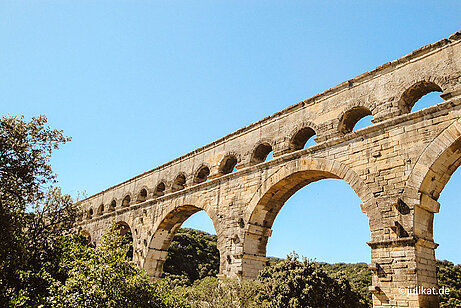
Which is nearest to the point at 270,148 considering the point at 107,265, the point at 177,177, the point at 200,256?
the point at 177,177

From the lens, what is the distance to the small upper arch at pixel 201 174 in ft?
47.9

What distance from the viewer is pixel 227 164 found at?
13648 mm

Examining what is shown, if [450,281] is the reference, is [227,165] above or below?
above

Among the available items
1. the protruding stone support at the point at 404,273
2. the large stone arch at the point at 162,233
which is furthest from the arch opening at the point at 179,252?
the protruding stone support at the point at 404,273

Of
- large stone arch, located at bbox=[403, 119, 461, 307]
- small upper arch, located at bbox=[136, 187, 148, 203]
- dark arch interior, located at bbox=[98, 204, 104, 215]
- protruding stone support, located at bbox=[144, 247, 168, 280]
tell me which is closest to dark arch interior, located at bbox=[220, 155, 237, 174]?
protruding stone support, located at bbox=[144, 247, 168, 280]

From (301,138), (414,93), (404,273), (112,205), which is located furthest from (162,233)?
(414,93)

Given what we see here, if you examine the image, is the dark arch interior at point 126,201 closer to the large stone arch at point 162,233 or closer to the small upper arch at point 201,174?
the large stone arch at point 162,233

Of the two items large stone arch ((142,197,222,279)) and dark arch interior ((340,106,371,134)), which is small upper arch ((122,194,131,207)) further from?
dark arch interior ((340,106,371,134))

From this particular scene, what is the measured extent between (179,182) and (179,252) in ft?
50.8

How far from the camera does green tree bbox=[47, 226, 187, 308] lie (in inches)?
265

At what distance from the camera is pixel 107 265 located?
709cm

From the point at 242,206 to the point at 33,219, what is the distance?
5887 mm

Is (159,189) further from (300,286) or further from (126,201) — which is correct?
(300,286)

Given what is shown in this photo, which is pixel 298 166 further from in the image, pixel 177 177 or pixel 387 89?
pixel 177 177
